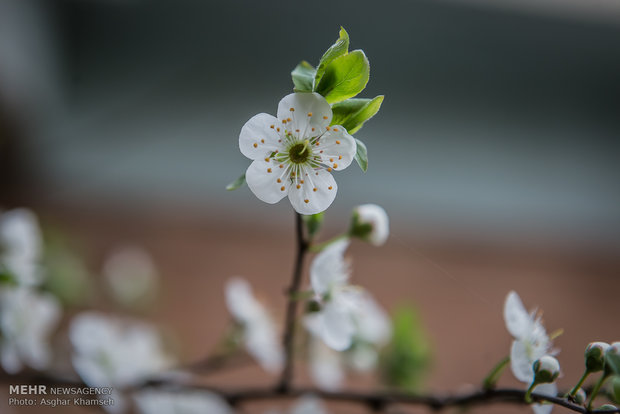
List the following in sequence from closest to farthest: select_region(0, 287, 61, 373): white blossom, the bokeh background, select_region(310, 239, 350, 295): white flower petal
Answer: select_region(310, 239, 350, 295): white flower petal < select_region(0, 287, 61, 373): white blossom < the bokeh background

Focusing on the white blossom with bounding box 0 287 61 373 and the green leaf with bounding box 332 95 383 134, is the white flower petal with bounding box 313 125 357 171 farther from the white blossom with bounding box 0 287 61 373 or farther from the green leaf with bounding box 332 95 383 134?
the white blossom with bounding box 0 287 61 373

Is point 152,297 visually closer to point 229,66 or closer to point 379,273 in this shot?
A: point 379,273

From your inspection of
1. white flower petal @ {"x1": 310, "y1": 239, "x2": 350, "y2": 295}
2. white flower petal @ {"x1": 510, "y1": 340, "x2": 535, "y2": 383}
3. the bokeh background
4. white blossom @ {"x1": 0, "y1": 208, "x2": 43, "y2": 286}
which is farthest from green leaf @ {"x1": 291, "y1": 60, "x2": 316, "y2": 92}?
the bokeh background

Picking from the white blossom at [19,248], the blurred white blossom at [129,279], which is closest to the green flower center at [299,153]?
the white blossom at [19,248]

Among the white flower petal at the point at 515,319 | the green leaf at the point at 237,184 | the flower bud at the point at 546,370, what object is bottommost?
the flower bud at the point at 546,370

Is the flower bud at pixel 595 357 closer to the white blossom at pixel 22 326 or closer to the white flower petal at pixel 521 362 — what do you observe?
the white flower petal at pixel 521 362

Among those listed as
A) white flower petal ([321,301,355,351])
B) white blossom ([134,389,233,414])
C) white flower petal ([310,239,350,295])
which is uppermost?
white flower petal ([310,239,350,295])

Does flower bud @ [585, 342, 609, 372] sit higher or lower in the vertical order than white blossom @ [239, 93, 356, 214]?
lower
